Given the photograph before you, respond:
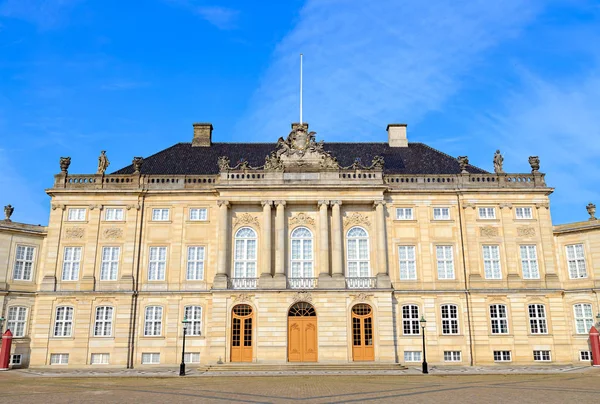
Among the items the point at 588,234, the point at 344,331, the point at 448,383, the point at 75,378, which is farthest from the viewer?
the point at 588,234

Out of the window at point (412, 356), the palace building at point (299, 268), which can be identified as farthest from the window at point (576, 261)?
the window at point (412, 356)

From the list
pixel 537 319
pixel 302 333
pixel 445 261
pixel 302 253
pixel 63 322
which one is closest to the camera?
pixel 302 333

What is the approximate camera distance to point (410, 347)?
35281mm

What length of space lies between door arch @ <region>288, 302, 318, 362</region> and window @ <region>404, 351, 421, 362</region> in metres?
6.31

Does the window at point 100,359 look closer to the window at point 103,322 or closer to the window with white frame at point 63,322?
the window at point 103,322

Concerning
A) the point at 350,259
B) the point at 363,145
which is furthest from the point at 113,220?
the point at 363,145

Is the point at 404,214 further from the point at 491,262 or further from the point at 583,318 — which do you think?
the point at 583,318

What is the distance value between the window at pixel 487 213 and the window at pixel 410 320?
27.7ft

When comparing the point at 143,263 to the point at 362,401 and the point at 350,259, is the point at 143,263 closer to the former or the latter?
the point at 350,259

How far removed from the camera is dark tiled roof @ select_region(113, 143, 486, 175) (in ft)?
135

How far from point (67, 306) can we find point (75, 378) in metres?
9.78

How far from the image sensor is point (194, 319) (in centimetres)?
3600

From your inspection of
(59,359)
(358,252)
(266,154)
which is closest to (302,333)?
(358,252)

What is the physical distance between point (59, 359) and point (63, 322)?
2.47m
